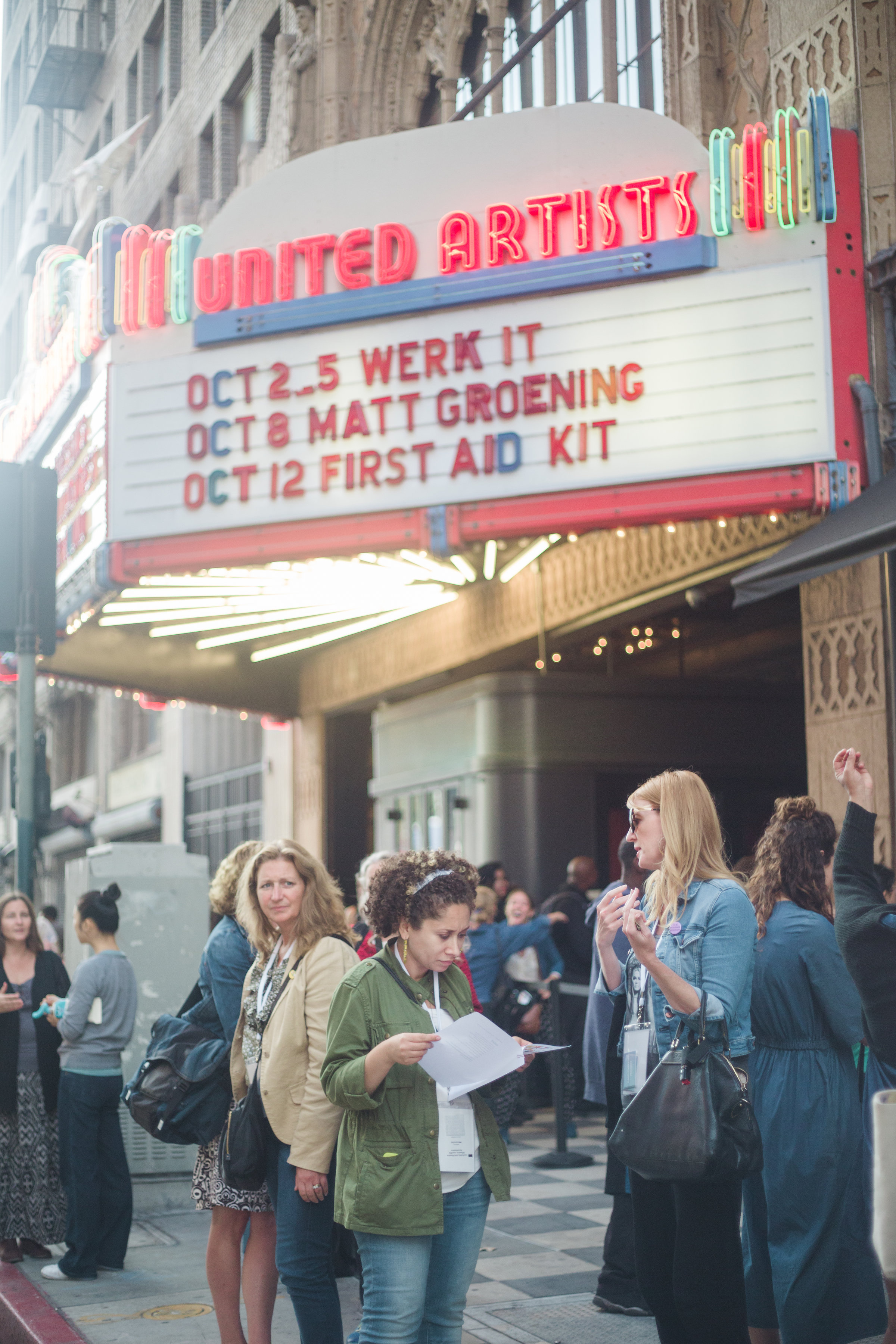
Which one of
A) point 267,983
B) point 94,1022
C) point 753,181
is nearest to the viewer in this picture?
point 267,983

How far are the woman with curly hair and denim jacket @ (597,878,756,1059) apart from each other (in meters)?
0.75

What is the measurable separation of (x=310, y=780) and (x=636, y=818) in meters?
15.0

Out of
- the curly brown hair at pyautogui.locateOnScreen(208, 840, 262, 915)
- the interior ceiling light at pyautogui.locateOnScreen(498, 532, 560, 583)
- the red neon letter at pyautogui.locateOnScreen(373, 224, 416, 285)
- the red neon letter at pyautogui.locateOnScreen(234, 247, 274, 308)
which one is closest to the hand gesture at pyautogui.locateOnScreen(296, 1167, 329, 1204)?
the curly brown hair at pyautogui.locateOnScreen(208, 840, 262, 915)

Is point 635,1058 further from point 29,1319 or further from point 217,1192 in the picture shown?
point 29,1319

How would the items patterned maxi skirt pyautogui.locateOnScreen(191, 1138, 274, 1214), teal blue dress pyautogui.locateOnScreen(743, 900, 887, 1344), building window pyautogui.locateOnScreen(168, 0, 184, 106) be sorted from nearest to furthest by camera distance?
teal blue dress pyautogui.locateOnScreen(743, 900, 887, 1344)
patterned maxi skirt pyautogui.locateOnScreen(191, 1138, 274, 1214)
building window pyautogui.locateOnScreen(168, 0, 184, 106)

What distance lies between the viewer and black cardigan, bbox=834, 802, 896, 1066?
4.09m

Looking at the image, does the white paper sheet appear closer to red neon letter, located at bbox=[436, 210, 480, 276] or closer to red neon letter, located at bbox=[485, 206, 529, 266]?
red neon letter, located at bbox=[485, 206, 529, 266]

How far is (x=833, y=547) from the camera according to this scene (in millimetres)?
7848

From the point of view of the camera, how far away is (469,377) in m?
10.7

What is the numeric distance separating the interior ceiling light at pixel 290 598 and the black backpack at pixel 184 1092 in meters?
6.12

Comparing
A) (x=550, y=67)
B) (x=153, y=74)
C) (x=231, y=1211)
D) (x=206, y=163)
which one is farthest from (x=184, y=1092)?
(x=153, y=74)

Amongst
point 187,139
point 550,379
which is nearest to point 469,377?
point 550,379

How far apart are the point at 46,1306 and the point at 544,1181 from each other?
3678 mm

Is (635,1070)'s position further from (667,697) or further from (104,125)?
(104,125)
